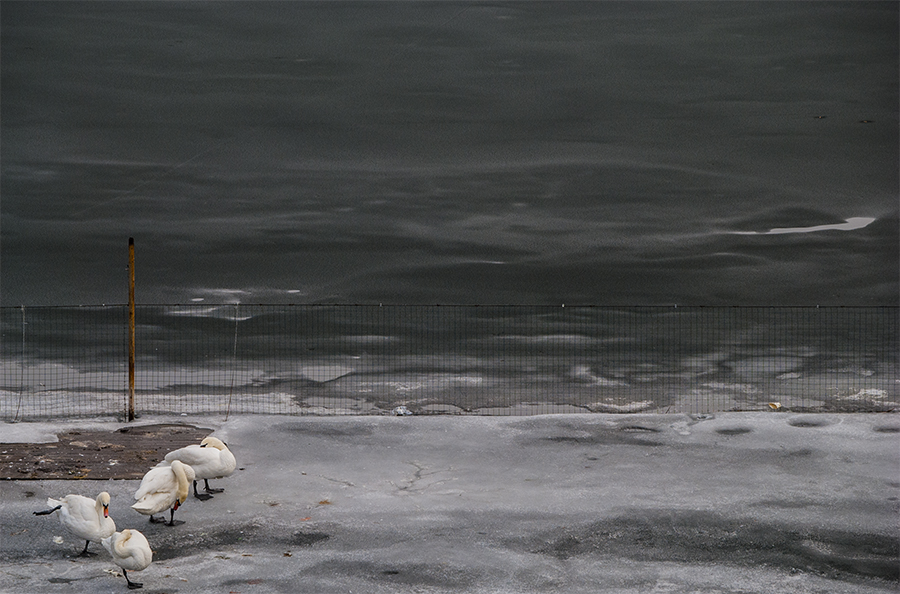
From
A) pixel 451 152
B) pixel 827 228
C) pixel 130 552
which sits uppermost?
pixel 451 152

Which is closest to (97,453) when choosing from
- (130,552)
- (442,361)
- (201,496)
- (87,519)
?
(201,496)

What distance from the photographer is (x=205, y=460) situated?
9.03 meters

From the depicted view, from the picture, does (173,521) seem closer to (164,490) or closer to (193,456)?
(164,490)

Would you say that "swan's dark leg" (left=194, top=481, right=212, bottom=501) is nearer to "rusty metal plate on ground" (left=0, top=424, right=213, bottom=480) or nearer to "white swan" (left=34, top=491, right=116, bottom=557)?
"rusty metal plate on ground" (left=0, top=424, right=213, bottom=480)

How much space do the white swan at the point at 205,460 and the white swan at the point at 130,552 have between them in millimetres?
1799

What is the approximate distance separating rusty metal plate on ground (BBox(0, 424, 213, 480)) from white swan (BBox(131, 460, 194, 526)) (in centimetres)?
146

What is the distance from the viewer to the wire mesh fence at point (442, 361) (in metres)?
13.8

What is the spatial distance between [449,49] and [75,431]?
19.9 metres

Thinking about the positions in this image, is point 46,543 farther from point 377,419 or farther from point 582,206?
point 582,206

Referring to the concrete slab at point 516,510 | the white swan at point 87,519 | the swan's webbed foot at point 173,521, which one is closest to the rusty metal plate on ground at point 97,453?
the concrete slab at point 516,510

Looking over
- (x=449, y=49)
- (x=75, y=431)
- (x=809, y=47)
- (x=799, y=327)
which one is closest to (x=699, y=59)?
(x=809, y=47)

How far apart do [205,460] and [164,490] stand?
0.77m

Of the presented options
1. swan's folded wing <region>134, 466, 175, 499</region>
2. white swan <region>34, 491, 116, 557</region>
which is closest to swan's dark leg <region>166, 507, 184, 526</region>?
swan's folded wing <region>134, 466, 175, 499</region>

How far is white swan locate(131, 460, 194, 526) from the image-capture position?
814 centimetres
